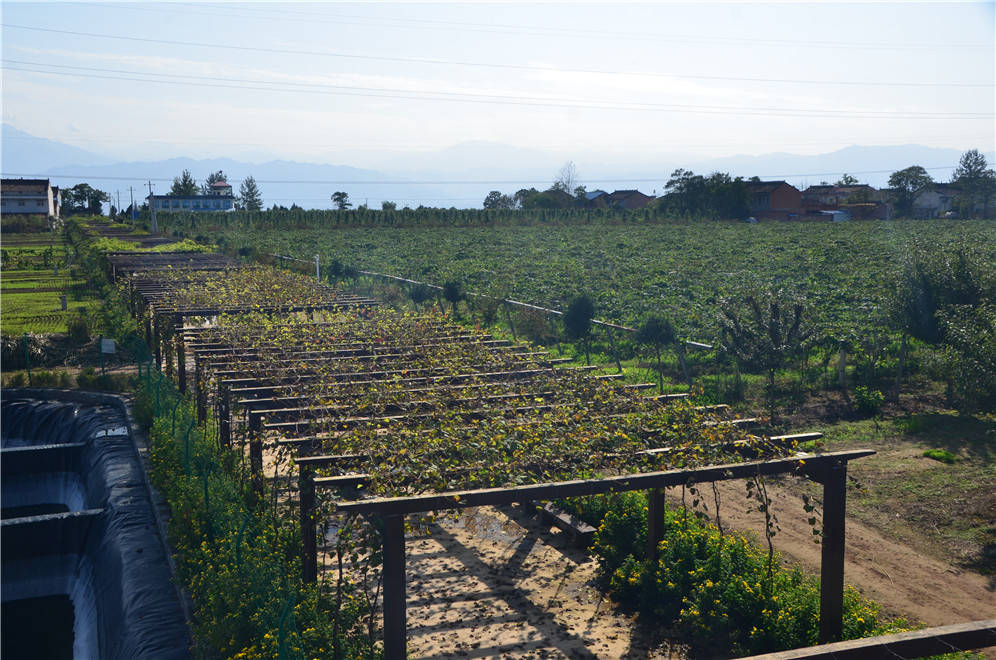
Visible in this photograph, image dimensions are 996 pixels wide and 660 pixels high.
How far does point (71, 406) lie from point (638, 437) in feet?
52.6

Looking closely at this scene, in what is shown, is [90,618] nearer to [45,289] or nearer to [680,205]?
A: [45,289]

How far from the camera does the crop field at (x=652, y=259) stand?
26906 millimetres

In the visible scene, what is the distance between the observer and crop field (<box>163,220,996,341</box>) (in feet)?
88.3

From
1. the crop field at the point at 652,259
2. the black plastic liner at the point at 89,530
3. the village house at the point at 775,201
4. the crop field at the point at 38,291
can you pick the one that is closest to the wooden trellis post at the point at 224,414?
the black plastic liner at the point at 89,530

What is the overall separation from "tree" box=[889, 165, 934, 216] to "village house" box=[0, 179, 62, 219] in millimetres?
94324

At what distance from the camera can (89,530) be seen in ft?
44.9

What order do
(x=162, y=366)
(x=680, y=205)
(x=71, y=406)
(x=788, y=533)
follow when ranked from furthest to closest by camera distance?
1. (x=680, y=205)
2. (x=162, y=366)
3. (x=71, y=406)
4. (x=788, y=533)

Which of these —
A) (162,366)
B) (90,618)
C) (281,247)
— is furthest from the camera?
(281,247)

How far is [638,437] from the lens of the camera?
834 cm

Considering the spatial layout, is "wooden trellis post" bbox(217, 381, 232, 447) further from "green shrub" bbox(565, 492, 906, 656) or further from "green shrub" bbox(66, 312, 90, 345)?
"green shrub" bbox(66, 312, 90, 345)

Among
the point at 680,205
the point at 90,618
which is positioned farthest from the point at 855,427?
the point at 680,205

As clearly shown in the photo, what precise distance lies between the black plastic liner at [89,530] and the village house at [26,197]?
8374 centimetres

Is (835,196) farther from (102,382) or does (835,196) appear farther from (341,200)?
(102,382)

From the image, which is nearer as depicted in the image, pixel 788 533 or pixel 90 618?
pixel 788 533
